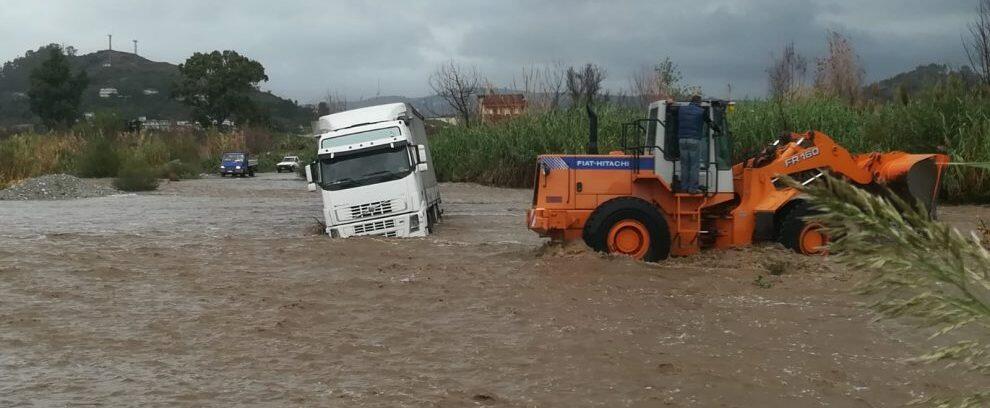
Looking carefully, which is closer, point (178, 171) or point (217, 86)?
point (178, 171)

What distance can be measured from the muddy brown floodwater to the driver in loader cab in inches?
40.3

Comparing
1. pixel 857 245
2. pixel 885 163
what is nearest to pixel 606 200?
pixel 885 163

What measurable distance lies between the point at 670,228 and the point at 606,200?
96cm

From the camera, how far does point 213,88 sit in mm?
101625

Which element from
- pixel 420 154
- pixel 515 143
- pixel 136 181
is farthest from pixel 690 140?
pixel 136 181

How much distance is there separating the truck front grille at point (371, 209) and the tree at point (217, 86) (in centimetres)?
8840

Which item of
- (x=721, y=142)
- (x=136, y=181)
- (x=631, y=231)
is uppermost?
(x=721, y=142)

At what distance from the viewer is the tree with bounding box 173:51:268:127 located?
102m

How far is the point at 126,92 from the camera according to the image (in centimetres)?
14025

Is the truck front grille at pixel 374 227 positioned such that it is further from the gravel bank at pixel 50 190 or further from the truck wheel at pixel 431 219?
the gravel bank at pixel 50 190

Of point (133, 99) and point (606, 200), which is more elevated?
point (133, 99)

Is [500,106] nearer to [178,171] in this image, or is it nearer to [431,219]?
[431,219]

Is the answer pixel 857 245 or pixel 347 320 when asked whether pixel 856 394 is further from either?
pixel 857 245

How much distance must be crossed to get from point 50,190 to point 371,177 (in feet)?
61.8
